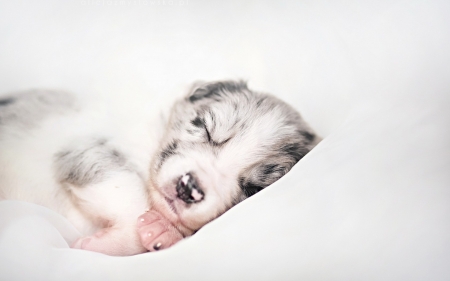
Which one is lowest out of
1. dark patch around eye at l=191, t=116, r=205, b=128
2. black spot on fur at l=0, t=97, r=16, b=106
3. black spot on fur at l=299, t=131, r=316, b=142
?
black spot on fur at l=0, t=97, r=16, b=106

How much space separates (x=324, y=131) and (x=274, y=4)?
58 cm

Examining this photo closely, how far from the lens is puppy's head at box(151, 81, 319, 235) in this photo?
1.29 metres

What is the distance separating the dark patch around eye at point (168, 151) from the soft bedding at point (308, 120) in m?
0.29

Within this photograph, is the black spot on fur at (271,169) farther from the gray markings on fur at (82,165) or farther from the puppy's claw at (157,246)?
the gray markings on fur at (82,165)

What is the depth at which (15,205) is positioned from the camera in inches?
44.6

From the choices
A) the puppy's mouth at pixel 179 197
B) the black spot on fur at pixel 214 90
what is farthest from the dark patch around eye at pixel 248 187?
the black spot on fur at pixel 214 90

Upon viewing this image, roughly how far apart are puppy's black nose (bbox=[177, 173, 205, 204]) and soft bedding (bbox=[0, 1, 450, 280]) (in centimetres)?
25

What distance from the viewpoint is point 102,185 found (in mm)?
1420

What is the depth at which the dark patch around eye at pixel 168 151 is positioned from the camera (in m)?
1.44

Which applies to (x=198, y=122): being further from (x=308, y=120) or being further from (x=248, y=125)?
(x=308, y=120)

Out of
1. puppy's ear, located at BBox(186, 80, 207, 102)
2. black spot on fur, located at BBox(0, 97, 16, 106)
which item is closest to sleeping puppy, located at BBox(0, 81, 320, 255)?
black spot on fur, located at BBox(0, 97, 16, 106)

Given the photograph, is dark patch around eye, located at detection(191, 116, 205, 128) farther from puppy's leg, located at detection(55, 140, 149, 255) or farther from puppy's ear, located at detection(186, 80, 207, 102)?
puppy's leg, located at detection(55, 140, 149, 255)

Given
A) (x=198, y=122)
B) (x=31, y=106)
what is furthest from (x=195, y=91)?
(x=31, y=106)

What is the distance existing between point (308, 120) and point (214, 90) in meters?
0.44
